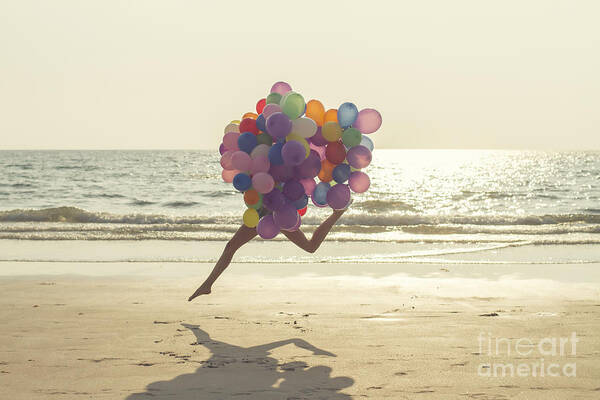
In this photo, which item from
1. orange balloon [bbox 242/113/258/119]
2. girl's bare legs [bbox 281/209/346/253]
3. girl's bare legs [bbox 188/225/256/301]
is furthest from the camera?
girl's bare legs [bbox 281/209/346/253]

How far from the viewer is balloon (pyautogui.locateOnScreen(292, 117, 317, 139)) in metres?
5.68

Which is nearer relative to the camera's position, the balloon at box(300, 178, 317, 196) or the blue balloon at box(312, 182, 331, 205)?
the balloon at box(300, 178, 317, 196)

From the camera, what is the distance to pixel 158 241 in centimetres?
1463

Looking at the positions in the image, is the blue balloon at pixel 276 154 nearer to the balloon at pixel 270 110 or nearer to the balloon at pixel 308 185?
the balloon at pixel 270 110

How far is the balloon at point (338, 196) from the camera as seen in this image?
603 centimetres

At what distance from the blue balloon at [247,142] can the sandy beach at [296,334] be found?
182cm

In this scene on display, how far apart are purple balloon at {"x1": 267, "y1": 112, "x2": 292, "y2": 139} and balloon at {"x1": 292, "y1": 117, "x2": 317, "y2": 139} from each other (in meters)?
0.10

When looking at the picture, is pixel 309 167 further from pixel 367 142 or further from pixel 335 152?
pixel 367 142

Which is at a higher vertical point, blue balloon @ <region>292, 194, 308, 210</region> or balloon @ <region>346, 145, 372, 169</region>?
balloon @ <region>346, 145, 372, 169</region>

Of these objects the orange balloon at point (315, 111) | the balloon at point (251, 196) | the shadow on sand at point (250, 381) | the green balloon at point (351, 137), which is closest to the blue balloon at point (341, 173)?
the green balloon at point (351, 137)

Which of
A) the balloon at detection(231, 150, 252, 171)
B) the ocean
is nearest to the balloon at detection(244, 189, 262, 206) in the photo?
the balloon at detection(231, 150, 252, 171)

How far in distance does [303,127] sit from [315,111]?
1.36 ft

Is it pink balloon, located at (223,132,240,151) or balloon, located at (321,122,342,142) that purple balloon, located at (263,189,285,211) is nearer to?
pink balloon, located at (223,132,240,151)

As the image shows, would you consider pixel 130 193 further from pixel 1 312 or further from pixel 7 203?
pixel 1 312
